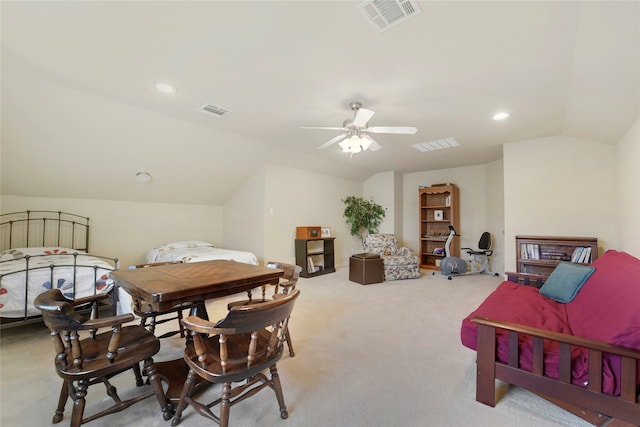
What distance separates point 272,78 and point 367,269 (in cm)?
349

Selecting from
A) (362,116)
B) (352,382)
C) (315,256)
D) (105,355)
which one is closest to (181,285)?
(105,355)

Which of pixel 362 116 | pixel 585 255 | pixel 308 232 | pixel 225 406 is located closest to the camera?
pixel 225 406

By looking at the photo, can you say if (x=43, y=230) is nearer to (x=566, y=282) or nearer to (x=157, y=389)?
(x=157, y=389)

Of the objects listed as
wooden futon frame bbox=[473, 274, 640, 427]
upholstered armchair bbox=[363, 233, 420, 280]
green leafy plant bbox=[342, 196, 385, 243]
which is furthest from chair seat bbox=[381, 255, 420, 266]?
wooden futon frame bbox=[473, 274, 640, 427]

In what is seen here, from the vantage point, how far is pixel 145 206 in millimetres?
5062

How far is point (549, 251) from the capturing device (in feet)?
13.1

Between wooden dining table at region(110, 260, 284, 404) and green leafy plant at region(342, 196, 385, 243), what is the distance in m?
4.86

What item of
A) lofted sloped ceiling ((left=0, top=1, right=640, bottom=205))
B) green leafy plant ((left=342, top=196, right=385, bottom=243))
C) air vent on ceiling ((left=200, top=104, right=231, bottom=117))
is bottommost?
green leafy plant ((left=342, top=196, right=385, bottom=243))

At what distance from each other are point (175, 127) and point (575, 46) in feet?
13.9

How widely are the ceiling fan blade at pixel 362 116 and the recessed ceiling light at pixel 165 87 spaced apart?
1.86 m

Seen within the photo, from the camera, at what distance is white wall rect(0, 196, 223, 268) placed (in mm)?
4199

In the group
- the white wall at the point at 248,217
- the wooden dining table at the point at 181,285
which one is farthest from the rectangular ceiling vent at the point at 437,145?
the wooden dining table at the point at 181,285

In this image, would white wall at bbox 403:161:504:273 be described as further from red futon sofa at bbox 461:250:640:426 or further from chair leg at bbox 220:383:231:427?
chair leg at bbox 220:383:231:427

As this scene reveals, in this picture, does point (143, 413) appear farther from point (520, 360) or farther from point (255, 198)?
point (255, 198)
